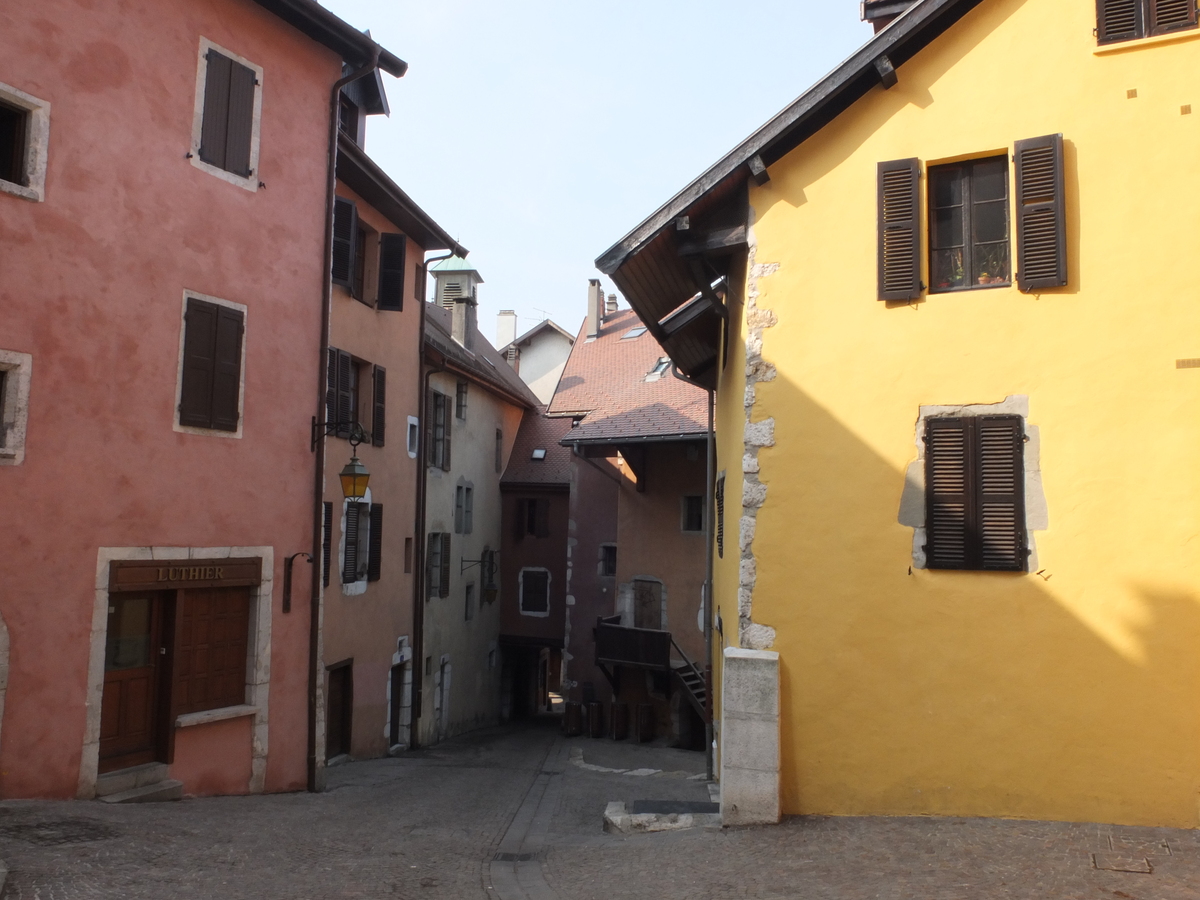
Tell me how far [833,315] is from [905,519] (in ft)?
6.07

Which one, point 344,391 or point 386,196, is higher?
point 386,196

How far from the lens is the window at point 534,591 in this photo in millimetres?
28969

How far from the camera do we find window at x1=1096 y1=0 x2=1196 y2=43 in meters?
7.74

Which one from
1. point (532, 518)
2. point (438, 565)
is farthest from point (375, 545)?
point (532, 518)

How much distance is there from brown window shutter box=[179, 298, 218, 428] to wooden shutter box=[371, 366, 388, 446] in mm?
6499

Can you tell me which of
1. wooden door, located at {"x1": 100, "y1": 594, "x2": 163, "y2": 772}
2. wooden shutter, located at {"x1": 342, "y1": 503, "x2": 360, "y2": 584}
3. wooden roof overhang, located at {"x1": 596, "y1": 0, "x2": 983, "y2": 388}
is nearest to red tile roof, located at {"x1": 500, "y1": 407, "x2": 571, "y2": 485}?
wooden shutter, located at {"x1": 342, "y1": 503, "x2": 360, "y2": 584}

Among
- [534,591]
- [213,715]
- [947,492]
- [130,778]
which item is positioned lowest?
[130,778]

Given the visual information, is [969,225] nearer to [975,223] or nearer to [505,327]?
[975,223]

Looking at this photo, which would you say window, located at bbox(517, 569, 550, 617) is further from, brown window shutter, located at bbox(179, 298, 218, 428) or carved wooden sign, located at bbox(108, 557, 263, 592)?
brown window shutter, located at bbox(179, 298, 218, 428)

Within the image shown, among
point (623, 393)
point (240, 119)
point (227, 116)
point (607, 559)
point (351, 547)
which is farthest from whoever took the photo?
point (607, 559)

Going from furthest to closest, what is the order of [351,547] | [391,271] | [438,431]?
1. [438,431]
2. [391,271]
3. [351,547]

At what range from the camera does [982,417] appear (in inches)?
311

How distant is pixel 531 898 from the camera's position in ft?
24.1

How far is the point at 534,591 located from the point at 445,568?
20.1 feet
